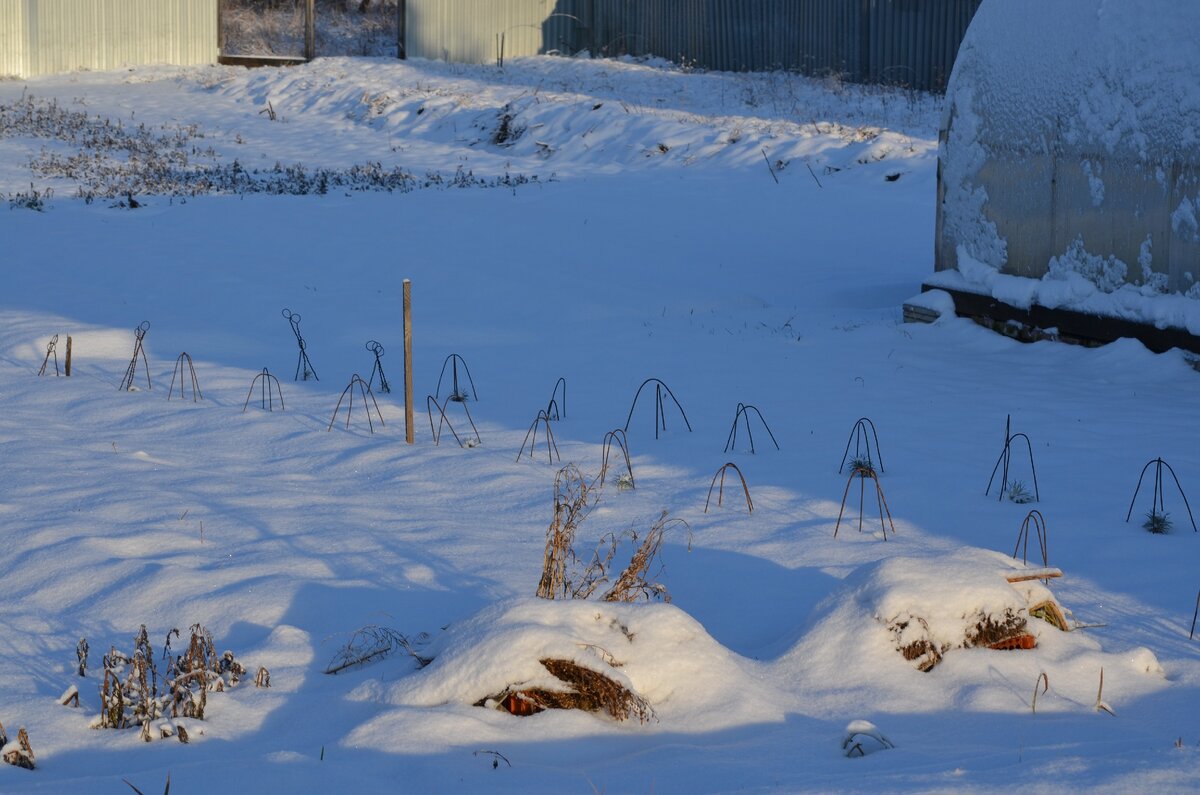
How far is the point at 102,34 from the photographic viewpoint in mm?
26953

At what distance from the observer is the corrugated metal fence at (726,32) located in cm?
2253

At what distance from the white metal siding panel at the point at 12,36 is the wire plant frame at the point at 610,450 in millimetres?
22929

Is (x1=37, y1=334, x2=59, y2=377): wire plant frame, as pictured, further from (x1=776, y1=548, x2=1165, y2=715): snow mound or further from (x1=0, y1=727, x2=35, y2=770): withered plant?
(x1=776, y1=548, x2=1165, y2=715): snow mound

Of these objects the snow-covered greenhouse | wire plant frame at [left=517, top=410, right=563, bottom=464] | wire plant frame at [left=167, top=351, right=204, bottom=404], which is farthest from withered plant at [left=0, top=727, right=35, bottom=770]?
the snow-covered greenhouse

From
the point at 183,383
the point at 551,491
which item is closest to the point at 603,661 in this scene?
the point at 551,491

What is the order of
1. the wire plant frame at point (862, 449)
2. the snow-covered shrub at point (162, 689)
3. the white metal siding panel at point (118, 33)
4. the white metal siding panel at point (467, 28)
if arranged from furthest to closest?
the white metal siding panel at point (467, 28) < the white metal siding panel at point (118, 33) < the wire plant frame at point (862, 449) < the snow-covered shrub at point (162, 689)

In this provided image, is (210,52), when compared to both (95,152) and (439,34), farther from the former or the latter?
(95,152)

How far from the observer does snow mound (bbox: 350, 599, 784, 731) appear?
151 inches

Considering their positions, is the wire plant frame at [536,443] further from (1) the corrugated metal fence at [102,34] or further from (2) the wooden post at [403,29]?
(1) the corrugated metal fence at [102,34]

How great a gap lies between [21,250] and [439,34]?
1713cm

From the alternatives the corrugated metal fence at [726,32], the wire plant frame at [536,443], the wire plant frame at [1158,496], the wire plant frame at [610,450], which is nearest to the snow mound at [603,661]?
the wire plant frame at [610,450]

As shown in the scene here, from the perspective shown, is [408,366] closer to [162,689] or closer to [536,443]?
[536,443]

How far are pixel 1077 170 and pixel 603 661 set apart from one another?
6.98m

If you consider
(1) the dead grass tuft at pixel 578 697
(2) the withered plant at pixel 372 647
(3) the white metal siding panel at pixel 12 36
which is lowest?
(2) the withered plant at pixel 372 647
